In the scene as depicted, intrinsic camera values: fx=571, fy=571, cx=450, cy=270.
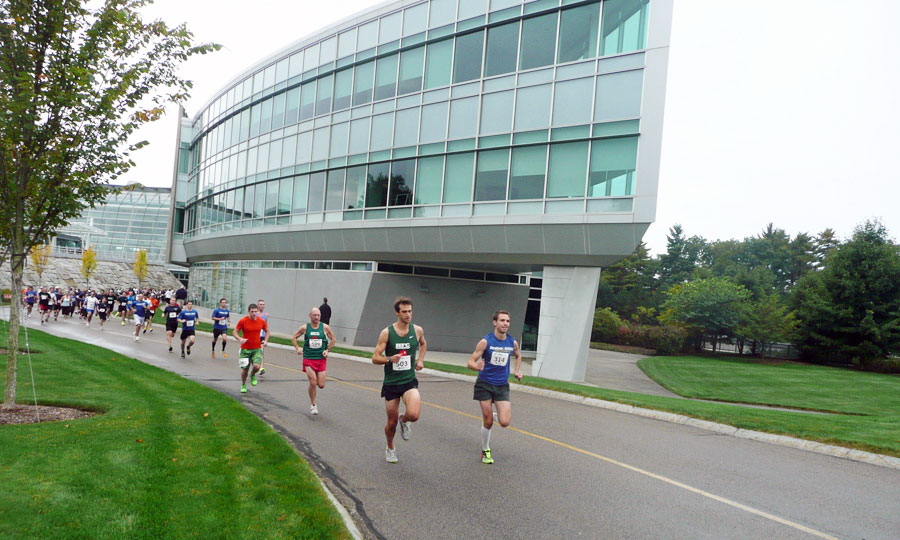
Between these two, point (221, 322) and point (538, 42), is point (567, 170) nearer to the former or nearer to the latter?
point (538, 42)

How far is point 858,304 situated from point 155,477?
147ft

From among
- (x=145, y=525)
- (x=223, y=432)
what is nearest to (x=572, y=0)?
(x=223, y=432)

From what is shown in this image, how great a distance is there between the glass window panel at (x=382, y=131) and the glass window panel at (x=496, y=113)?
5.20m

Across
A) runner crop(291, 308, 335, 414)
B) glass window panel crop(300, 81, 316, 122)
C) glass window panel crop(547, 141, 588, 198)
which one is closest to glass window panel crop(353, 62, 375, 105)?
glass window panel crop(300, 81, 316, 122)

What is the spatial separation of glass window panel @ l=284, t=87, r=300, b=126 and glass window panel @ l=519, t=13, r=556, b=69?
14446 millimetres

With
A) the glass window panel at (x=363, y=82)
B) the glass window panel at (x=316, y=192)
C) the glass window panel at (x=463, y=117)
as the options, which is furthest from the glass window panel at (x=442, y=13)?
the glass window panel at (x=316, y=192)

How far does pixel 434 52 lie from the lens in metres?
25.0

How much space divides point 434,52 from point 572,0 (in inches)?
255

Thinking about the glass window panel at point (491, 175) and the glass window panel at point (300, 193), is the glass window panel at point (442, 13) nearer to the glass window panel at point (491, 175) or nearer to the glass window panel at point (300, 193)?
the glass window panel at point (491, 175)

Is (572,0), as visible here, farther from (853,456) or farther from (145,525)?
(145,525)

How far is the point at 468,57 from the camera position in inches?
937

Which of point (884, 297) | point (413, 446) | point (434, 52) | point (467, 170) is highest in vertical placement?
point (434, 52)

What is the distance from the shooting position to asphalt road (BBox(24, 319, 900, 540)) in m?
5.35

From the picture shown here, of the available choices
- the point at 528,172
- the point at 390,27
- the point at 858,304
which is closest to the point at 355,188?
the point at 390,27
